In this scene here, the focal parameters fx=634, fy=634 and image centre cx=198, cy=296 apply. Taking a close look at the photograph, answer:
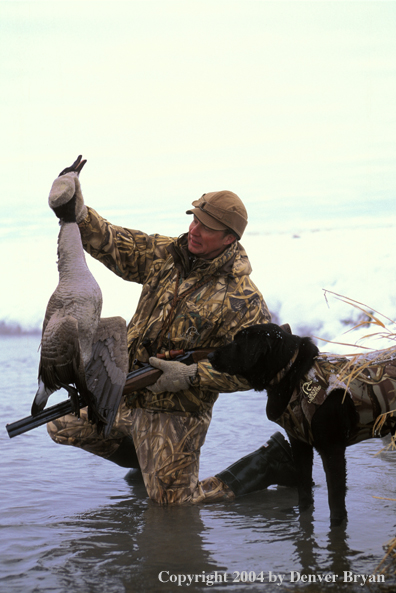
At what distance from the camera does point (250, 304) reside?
4.34 meters

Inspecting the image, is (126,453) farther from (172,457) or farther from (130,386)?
(130,386)

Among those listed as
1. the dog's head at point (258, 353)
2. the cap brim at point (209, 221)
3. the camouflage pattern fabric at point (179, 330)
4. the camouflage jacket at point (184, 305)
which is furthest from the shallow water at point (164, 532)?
the cap brim at point (209, 221)

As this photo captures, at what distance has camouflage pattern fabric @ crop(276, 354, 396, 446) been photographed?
146 inches

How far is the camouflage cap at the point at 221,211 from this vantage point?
429 centimetres

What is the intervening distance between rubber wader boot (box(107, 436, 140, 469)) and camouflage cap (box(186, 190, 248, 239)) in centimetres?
181

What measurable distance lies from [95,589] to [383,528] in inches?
68.7

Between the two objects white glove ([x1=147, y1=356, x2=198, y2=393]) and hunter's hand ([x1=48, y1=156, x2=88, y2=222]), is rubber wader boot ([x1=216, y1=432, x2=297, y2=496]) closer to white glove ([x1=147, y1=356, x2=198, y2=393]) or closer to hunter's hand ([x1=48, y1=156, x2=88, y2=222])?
white glove ([x1=147, y1=356, x2=198, y2=393])

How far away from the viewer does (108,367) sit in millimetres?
3738

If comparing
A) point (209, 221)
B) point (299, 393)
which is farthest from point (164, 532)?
point (209, 221)

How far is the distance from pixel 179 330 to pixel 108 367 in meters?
0.74

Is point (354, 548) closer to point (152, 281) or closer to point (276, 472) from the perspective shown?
point (276, 472)

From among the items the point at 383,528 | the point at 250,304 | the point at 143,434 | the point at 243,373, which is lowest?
the point at 383,528

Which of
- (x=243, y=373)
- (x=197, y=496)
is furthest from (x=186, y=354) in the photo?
(x=197, y=496)

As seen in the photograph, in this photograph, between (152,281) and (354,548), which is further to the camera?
(152,281)
